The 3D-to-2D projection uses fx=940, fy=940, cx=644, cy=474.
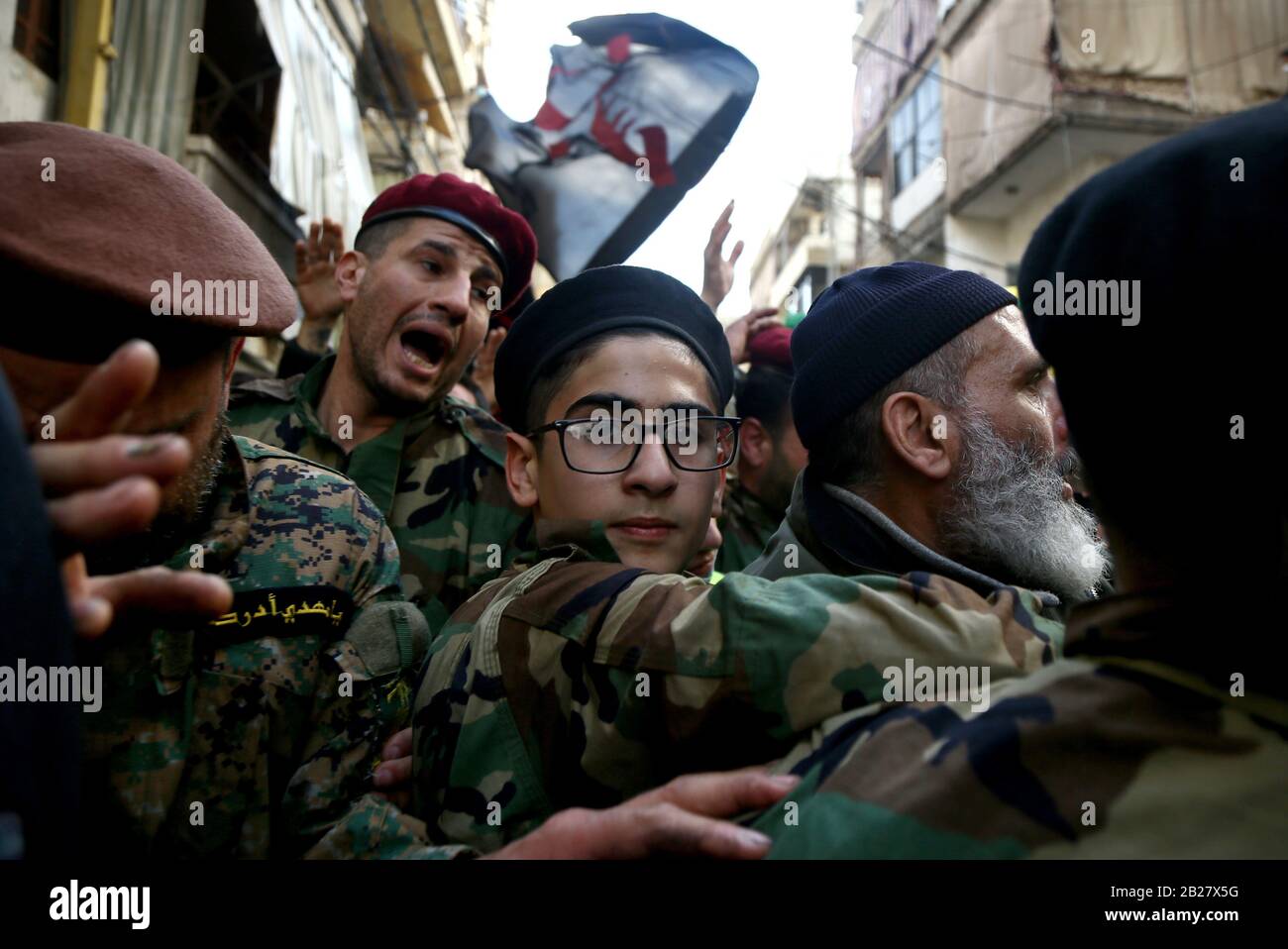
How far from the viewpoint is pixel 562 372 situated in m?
2.10

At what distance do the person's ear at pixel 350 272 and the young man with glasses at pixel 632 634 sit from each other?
1699mm

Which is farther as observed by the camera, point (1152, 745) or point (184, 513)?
point (184, 513)

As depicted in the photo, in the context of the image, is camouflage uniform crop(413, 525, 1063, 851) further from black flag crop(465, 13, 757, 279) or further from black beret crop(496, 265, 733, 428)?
black flag crop(465, 13, 757, 279)

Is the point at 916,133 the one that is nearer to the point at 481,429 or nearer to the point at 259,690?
the point at 481,429

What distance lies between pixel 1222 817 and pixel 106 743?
67.6 inches

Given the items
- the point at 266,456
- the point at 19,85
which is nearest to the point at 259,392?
the point at 266,456

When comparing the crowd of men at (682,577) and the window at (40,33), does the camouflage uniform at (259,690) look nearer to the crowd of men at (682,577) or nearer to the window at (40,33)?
the crowd of men at (682,577)

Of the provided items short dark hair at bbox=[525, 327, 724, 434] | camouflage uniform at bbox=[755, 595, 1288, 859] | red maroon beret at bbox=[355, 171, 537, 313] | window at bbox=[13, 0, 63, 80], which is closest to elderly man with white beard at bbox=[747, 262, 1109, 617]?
short dark hair at bbox=[525, 327, 724, 434]

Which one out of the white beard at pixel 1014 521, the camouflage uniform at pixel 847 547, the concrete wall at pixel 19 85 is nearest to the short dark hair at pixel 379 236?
the camouflage uniform at pixel 847 547

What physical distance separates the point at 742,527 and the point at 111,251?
3035 millimetres
